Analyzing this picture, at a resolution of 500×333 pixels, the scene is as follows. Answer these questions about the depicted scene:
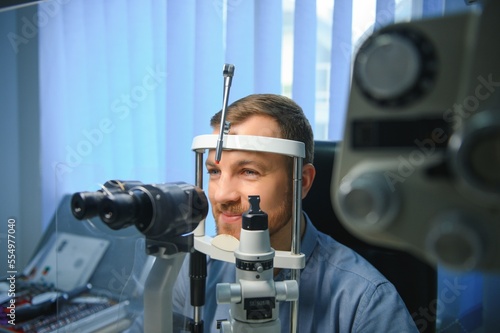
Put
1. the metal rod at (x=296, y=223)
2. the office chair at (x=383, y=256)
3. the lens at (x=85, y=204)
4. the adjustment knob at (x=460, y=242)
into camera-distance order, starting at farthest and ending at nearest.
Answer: the office chair at (x=383, y=256)
the metal rod at (x=296, y=223)
the lens at (x=85, y=204)
the adjustment knob at (x=460, y=242)

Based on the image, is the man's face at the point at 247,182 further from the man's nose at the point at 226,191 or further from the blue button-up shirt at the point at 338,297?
the blue button-up shirt at the point at 338,297

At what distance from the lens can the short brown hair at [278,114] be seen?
0.93 metres

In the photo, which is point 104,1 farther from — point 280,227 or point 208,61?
point 280,227

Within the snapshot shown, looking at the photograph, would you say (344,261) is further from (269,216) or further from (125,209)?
(125,209)

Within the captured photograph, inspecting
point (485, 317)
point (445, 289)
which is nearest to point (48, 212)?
point (445, 289)

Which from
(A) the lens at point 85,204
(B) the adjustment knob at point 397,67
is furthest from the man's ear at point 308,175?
(B) the adjustment knob at point 397,67

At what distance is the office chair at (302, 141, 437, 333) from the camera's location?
0.92m

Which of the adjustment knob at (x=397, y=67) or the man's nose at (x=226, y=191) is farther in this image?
the man's nose at (x=226, y=191)

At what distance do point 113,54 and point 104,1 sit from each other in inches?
8.6

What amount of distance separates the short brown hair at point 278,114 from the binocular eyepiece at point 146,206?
→ 0.41 meters

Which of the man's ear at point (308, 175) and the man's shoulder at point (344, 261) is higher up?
the man's ear at point (308, 175)

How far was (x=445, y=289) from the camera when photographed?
1179 millimetres

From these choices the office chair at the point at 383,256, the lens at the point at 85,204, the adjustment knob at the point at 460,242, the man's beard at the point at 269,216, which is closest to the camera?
the adjustment knob at the point at 460,242

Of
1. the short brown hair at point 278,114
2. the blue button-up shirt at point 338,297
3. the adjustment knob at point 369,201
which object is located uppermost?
the short brown hair at point 278,114
